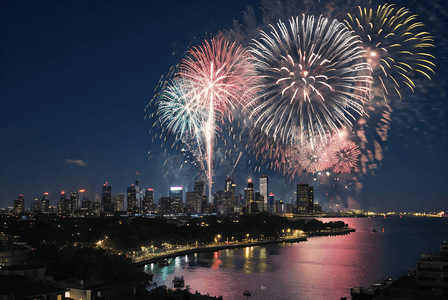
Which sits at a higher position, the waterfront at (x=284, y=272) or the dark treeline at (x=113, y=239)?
the dark treeline at (x=113, y=239)

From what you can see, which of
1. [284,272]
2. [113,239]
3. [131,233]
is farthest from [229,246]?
[284,272]

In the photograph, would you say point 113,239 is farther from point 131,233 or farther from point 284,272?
point 284,272

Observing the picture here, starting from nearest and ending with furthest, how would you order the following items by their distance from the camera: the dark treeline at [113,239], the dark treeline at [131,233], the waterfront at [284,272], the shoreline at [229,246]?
1. the dark treeline at [113,239]
2. the waterfront at [284,272]
3. the shoreline at [229,246]
4. the dark treeline at [131,233]

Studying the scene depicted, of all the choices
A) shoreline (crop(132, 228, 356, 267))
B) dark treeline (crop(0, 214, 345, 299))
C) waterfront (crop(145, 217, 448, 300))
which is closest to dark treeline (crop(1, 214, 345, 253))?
dark treeline (crop(0, 214, 345, 299))

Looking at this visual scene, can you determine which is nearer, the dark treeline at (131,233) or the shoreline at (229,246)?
the shoreline at (229,246)

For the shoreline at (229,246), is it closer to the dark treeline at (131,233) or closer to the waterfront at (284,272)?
the waterfront at (284,272)

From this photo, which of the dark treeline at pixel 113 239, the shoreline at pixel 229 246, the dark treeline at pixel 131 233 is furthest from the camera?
the dark treeline at pixel 131 233

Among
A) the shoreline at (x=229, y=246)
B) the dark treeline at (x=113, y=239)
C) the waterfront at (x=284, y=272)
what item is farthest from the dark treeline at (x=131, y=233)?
the waterfront at (x=284, y=272)

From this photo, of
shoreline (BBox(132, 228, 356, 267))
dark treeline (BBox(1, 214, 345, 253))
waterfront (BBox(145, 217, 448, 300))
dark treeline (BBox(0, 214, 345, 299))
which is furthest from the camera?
dark treeline (BBox(1, 214, 345, 253))

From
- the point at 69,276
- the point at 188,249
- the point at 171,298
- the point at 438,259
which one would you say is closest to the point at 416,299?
the point at 438,259

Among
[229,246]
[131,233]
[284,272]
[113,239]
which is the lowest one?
[229,246]

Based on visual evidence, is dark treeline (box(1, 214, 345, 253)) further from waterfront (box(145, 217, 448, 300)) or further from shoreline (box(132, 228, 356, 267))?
waterfront (box(145, 217, 448, 300))

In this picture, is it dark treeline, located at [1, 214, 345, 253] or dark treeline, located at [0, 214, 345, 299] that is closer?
dark treeline, located at [0, 214, 345, 299]
